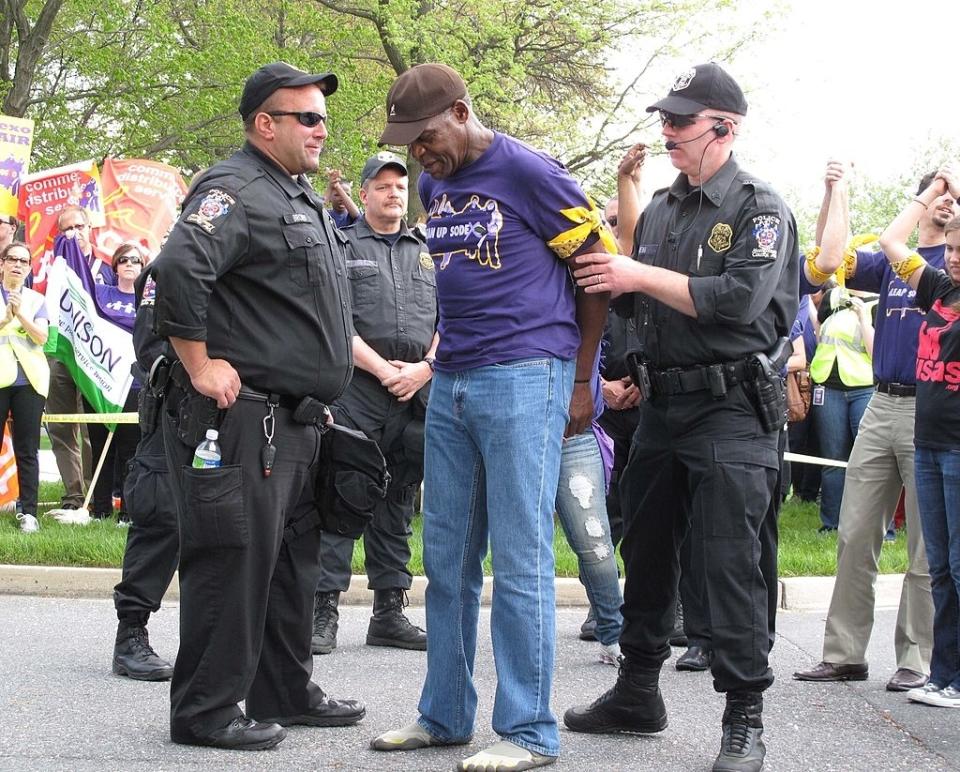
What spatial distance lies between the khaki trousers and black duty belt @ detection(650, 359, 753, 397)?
5.75 ft

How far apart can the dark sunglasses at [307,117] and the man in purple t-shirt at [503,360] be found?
1.39 feet

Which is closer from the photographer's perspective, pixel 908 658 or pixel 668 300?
pixel 668 300

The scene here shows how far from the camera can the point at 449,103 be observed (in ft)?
13.9

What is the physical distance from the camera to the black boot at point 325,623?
6.40 metres

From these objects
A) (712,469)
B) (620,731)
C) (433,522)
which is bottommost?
(620,731)

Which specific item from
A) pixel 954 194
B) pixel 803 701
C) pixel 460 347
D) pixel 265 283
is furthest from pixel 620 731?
pixel 954 194

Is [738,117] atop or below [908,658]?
atop

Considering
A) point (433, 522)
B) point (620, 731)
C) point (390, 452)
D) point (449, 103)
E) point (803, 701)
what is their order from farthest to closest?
1. point (390, 452)
2. point (803, 701)
3. point (620, 731)
4. point (433, 522)
5. point (449, 103)

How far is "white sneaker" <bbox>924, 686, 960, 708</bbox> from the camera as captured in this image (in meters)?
5.47

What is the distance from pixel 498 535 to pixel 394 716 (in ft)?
3.86

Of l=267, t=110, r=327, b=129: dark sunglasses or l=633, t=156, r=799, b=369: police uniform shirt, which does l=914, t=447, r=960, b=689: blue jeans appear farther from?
l=267, t=110, r=327, b=129: dark sunglasses

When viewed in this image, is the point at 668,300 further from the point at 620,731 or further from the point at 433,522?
the point at 620,731

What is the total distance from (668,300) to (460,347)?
2.37 feet

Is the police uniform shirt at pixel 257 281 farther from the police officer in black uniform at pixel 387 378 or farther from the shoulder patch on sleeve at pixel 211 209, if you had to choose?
the police officer in black uniform at pixel 387 378
